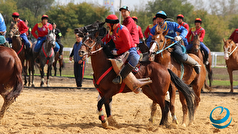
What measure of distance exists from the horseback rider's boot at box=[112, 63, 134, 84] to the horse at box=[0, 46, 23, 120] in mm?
2187

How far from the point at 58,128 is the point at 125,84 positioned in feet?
5.09

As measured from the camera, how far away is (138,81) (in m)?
5.82

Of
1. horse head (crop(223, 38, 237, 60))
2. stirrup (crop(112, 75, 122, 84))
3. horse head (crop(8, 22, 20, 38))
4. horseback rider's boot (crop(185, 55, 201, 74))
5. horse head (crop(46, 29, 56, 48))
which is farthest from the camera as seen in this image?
horse head (crop(46, 29, 56, 48))

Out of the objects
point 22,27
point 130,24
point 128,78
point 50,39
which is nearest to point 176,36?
point 130,24

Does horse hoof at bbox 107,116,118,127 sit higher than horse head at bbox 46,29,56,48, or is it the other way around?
horse head at bbox 46,29,56,48

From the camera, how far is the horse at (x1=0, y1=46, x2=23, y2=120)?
622 centimetres

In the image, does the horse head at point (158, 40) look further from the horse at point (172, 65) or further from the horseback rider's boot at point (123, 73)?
the horseback rider's boot at point (123, 73)

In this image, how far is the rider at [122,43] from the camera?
5.73 m

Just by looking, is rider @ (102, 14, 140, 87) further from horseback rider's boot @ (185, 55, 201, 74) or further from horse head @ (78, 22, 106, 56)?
horseback rider's boot @ (185, 55, 201, 74)

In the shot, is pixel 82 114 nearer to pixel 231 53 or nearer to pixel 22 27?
pixel 22 27

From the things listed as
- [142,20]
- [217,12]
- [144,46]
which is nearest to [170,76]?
[144,46]

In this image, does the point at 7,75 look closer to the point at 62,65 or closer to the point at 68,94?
the point at 68,94

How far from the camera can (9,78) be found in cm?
639

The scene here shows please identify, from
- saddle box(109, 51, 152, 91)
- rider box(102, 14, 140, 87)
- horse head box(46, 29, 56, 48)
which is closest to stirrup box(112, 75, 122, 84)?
rider box(102, 14, 140, 87)
